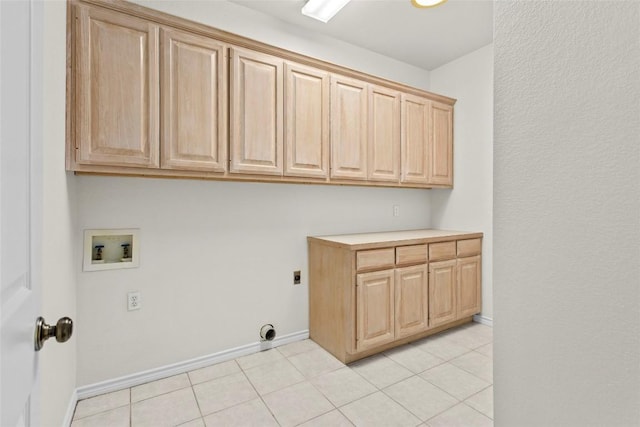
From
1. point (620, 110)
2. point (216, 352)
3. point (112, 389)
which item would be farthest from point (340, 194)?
point (620, 110)

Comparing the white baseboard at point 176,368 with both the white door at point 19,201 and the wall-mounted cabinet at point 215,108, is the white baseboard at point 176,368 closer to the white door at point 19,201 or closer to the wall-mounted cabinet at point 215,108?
the wall-mounted cabinet at point 215,108

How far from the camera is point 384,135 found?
289cm

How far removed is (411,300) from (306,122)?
1.68 m

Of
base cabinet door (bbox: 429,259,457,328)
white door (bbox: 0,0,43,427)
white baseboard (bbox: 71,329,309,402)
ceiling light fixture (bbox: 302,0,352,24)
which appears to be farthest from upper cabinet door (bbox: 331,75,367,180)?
white door (bbox: 0,0,43,427)

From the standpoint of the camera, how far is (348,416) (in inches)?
70.3

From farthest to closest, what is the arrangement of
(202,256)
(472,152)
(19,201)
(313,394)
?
(472,152) < (202,256) < (313,394) < (19,201)

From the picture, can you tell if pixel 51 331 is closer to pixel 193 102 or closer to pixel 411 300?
pixel 193 102

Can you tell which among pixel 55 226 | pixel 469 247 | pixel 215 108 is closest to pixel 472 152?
pixel 469 247

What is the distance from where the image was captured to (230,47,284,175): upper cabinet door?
215 cm

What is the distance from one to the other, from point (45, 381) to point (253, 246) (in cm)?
143

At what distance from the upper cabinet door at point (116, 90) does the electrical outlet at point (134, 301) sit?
34.1 inches

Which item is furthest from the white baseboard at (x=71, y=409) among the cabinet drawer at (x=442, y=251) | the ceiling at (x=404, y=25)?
the ceiling at (x=404, y=25)

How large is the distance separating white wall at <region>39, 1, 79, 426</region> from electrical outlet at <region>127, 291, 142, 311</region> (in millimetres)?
324

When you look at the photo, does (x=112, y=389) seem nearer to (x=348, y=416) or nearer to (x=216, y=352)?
(x=216, y=352)
